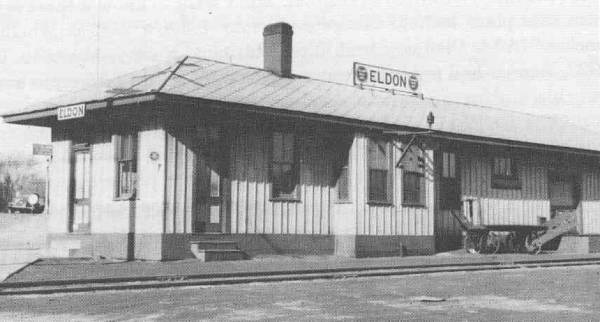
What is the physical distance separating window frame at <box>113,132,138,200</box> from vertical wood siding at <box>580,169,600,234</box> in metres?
18.2

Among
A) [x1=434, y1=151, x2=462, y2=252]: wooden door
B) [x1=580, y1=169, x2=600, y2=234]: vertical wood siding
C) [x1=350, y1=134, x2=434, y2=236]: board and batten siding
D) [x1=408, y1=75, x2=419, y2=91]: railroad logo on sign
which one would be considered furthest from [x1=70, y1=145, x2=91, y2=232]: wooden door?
[x1=580, y1=169, x2=600, y2=234]: vertical wood siding

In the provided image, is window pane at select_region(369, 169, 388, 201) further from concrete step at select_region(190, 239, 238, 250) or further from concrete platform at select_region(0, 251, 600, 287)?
concrete step at select_region(190, 239, 238, 250)

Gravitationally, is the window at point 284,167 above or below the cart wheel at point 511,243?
above

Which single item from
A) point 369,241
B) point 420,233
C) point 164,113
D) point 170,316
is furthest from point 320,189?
point 170,316

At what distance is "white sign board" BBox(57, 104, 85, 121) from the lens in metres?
19.3

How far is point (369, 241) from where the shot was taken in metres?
22.7

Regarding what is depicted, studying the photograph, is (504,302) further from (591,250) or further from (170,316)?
(591,250)

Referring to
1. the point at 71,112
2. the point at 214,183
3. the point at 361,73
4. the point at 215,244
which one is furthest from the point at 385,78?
the point at 71,112

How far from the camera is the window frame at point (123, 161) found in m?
20.1

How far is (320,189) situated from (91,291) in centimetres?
1113

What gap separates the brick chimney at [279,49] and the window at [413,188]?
5.18 m

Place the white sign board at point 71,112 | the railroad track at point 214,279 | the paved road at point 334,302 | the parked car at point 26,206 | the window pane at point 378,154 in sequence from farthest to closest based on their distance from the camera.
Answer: the parked car at point 26,206 → the window pane at point 378,154 → the white sign board at point 71,112 → the railroad track at point 214,279 → the paved road at point 334,302

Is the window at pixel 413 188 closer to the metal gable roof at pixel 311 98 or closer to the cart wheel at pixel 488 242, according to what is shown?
the metal gable roof at pixel 311 98

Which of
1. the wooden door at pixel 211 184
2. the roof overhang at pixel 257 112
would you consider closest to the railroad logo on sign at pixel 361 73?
the roof overhang at pixel 257 112
